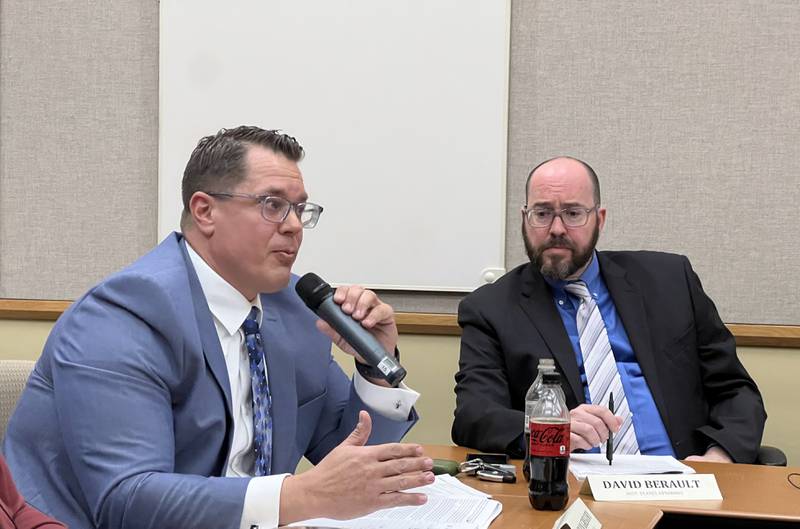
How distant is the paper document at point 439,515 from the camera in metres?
1.68

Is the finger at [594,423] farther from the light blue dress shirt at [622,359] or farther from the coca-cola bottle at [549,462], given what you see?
the light blue dress shirt at [622,359]

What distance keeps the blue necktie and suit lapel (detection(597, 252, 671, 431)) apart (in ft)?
4.40

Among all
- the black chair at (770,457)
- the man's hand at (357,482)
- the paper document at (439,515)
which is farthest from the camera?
the black chair at (770,457)

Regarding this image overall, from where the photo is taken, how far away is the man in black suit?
284cm

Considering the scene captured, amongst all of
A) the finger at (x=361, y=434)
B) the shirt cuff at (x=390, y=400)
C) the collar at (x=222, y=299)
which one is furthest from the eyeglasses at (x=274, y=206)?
the finger at (x=361, y=434)

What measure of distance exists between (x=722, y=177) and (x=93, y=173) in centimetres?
238

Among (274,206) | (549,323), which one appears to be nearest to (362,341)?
(274,206)

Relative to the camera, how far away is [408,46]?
3.54 m

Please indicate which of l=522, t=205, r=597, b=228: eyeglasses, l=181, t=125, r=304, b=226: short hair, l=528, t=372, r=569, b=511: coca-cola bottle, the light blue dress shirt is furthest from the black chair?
l=181, t=125, r=304, b=226: short hair

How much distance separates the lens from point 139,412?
1.68m

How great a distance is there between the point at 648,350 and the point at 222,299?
1.48 metres

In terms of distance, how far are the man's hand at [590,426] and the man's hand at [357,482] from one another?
2.32 feet

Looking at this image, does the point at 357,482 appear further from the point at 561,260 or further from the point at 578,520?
the point at 561,260

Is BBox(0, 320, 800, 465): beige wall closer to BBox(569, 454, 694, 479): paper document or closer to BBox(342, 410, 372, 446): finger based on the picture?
BBox(569, 454, 694, 479): paper document
